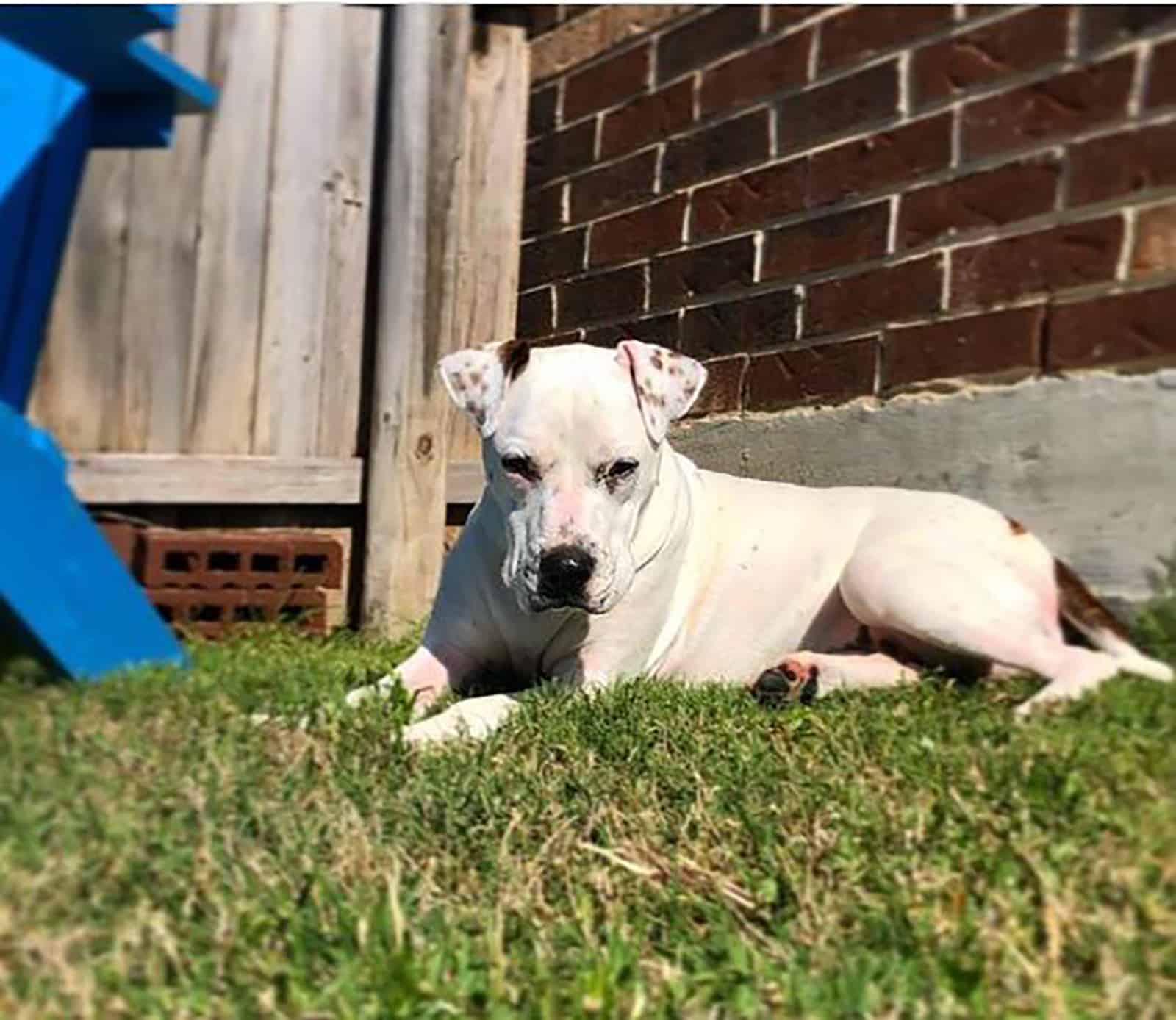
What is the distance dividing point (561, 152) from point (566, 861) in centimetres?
105

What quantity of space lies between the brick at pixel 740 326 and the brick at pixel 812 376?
28mm

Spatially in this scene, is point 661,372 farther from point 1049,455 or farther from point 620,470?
point 1049,455

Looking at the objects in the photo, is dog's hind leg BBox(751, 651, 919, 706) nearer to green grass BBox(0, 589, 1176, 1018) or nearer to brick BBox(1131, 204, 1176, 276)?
green grass BBox(0, 589, 1176, 1018)

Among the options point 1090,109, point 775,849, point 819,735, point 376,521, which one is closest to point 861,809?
point 775,849

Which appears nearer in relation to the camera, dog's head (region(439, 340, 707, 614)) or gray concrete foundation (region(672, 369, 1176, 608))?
gray concrete foundation (region(672, 369, 1176, 608))

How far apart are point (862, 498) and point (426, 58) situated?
87 cm

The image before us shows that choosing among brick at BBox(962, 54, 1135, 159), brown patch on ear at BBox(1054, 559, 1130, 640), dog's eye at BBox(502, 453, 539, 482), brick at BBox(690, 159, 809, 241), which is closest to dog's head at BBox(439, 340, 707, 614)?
dog's eye at BBox(502, 453, 539, 482)

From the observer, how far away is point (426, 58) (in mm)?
1842

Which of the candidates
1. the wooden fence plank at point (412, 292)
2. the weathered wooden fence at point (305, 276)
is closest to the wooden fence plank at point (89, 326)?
the weathered wooden fence at point (305, 276)

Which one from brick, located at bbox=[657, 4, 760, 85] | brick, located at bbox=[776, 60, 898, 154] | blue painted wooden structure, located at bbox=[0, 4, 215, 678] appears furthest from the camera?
brick, located at bbox=[657, 4, 760, 85]

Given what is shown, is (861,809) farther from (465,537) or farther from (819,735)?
(465,537)

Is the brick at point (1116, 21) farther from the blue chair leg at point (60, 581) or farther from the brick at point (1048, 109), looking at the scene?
the blue chair leg at point (60, 581)

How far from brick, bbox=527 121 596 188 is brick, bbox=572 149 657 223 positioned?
3 cm

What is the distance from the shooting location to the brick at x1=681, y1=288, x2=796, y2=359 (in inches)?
79.0
